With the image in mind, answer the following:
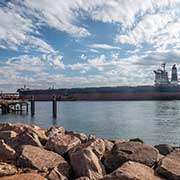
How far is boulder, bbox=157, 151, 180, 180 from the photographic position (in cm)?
647

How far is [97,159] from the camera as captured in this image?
7.17 m

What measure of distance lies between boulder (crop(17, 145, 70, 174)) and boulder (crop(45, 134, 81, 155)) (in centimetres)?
35

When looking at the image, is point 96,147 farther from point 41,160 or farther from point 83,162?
point 41,160

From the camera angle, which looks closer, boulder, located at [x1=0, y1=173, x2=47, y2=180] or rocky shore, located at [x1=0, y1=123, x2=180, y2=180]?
boulder, located at [x1=0, y1=173, x2=47, y2=180]

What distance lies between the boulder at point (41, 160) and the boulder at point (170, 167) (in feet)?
6.63

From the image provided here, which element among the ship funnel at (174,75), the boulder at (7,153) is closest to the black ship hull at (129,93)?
the ship funnel at (174,75)

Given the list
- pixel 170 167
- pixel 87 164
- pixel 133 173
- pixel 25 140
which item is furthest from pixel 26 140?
pixel 170 167

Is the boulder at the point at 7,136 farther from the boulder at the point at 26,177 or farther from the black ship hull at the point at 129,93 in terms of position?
the black ship hull at the point at 129,93

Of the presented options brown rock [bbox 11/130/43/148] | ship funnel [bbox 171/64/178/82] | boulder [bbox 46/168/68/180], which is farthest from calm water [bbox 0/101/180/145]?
ship funnel [bbox 171/64/178/82]

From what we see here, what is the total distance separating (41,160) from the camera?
732 centimetres

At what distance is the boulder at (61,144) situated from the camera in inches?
318

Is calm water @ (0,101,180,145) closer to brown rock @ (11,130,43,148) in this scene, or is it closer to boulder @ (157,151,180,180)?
brown rock @ (11,130,43,148)

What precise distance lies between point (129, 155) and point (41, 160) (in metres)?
1.99

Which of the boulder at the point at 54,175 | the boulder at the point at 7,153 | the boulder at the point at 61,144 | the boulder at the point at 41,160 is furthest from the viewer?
the boulder at the point at 61,144
